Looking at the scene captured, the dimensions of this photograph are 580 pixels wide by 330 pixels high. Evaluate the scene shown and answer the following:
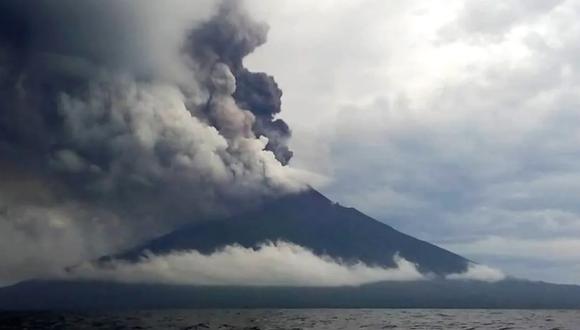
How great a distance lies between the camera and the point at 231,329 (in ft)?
345

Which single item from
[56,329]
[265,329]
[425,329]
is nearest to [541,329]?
[425,329]

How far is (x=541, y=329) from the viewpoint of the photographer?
109062 millimetres

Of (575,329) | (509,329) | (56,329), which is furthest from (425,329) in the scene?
(56,329)

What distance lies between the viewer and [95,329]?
338 ft

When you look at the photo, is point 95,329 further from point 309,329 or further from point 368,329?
point 368,329

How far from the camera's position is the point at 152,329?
10631cm

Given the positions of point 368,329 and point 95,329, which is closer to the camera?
point 95,329

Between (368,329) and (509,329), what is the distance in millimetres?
25502

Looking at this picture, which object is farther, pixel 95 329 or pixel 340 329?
pixel 340 329

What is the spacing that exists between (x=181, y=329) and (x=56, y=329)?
21.5m

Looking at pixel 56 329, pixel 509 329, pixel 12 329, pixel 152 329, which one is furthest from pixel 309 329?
pixel 12 329

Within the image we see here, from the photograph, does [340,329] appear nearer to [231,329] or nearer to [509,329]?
[231,329]

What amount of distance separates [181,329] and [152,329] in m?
5.03

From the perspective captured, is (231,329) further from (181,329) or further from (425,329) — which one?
(425,329)
